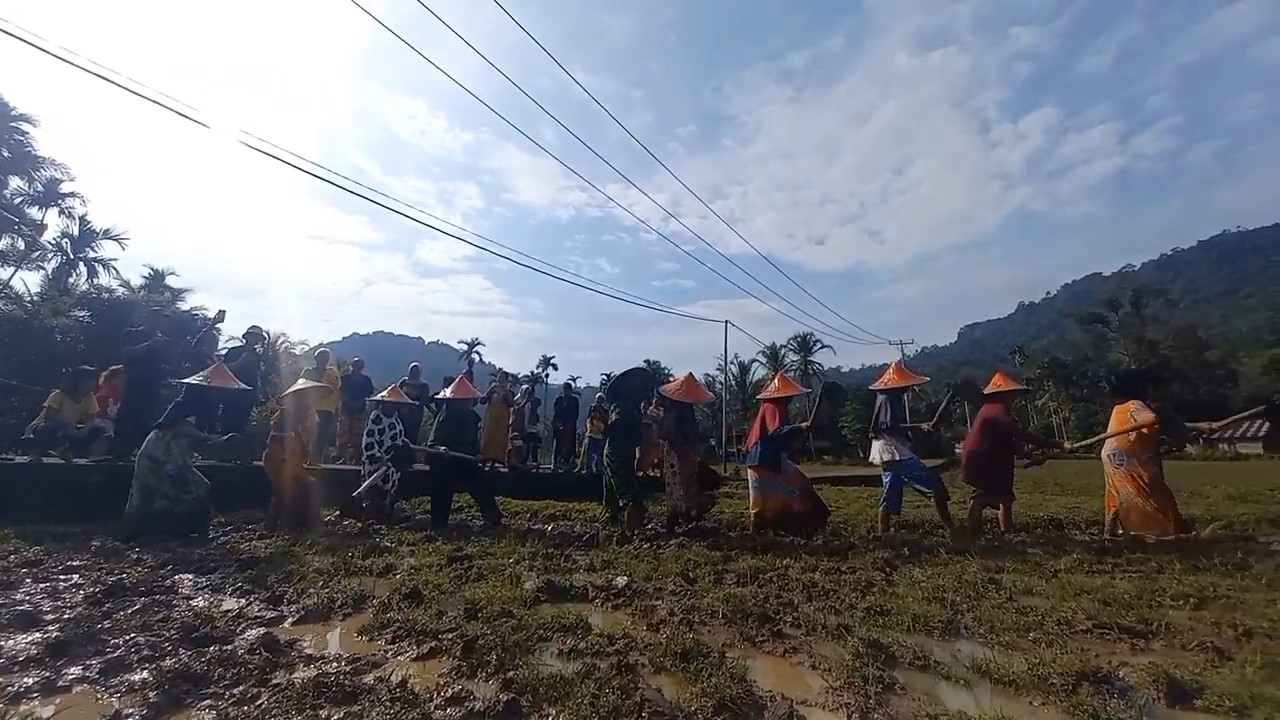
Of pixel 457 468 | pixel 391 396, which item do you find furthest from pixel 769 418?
pixel 391 396

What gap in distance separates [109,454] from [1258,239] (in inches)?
7555

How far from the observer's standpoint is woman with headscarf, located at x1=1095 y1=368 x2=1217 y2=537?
6.89 metres

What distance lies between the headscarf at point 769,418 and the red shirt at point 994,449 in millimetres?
1999

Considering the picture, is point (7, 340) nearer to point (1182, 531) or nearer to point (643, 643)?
point (643, 643)

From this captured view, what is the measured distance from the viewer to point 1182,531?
684 centimetres

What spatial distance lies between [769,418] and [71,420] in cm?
1031

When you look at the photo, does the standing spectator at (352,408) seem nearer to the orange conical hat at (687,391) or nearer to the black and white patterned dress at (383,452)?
the black and white patterned dress at (383,452)

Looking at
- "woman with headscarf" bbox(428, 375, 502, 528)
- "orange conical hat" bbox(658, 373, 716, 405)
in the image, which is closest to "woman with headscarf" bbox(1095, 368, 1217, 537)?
"orange conical hat" bbox(658, 373, 716, 405)

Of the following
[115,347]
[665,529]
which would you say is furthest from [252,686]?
[115,347]

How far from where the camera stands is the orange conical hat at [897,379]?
8070mm

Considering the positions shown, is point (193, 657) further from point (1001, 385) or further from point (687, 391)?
point (1001, 385)

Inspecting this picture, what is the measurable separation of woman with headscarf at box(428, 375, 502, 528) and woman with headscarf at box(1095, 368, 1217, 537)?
689 cm

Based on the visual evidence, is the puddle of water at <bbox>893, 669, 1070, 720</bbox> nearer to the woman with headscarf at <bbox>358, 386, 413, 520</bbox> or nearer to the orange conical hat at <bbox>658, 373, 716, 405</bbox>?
the orange conical hat at <bbox>658, 373, 716, 405</bbox>

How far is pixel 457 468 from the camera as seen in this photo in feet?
29.7
